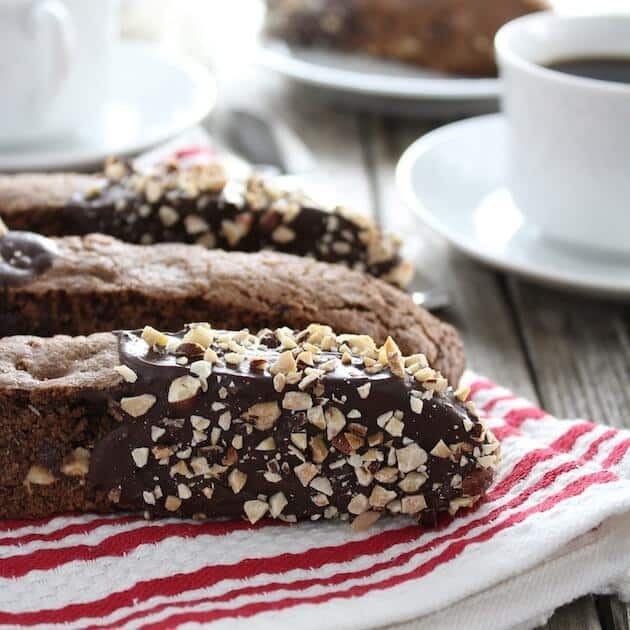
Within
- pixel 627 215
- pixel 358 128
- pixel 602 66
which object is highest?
pixel 602 66

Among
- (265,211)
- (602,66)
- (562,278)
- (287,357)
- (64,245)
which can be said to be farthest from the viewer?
(602,66)

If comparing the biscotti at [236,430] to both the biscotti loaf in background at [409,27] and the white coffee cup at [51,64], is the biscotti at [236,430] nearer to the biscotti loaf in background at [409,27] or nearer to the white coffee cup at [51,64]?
the white coffee cup at [51,64]

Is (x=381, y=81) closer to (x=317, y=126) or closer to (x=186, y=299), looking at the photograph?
(x=317, y=126)

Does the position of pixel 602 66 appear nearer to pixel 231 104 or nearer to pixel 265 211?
pixel 265 211

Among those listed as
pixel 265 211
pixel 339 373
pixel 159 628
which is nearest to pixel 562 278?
pixel 265 211

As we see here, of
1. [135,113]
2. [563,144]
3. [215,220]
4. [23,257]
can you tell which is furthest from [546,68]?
[23,257]
